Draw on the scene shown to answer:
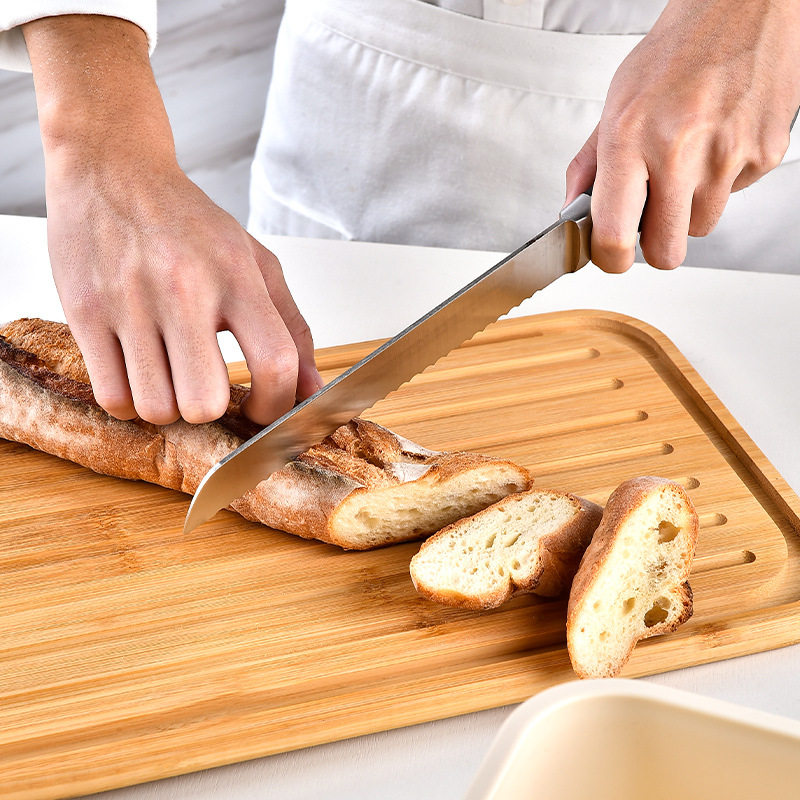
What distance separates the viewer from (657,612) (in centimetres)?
100

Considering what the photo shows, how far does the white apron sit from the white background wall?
3.63 ft

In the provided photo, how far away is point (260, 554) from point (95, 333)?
0.32 meters

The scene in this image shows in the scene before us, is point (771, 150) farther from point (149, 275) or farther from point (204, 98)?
point (204, 98)

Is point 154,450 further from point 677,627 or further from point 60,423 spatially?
point 677,627

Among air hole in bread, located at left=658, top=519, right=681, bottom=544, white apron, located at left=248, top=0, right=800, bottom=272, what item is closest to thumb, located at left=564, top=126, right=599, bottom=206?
air hole in bread, located at left=658, top=519, right=681, bottom=544

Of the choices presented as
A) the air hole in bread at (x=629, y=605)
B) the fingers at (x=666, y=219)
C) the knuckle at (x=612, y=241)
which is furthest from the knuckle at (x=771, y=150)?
the air hole in bread at (x=629, y=605)

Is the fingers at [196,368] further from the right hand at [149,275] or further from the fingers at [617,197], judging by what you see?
the fingers at [617,197]

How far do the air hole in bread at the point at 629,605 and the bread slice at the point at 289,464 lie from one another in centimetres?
24

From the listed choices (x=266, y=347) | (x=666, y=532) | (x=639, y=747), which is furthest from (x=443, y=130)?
(x=639, y=747)

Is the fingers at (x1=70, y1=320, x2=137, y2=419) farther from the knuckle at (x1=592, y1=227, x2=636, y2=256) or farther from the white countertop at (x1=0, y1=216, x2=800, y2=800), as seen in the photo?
the knuckle at (x1=592, y1=227, x2=636, y2=256)

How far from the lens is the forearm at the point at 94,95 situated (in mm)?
1162

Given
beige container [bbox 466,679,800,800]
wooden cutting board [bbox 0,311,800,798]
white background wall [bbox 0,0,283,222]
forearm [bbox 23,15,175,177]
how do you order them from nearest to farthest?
beige container [bbox 466,679,800,800], wooden cutting board [bbox 0,311,800,798], forearm [bbox 23,15,175,177], white background wall [bbox 0,0,283,222]

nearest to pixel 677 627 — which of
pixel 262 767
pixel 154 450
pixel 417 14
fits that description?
pixel 262 767

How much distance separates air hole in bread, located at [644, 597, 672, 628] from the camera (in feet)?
3.28
